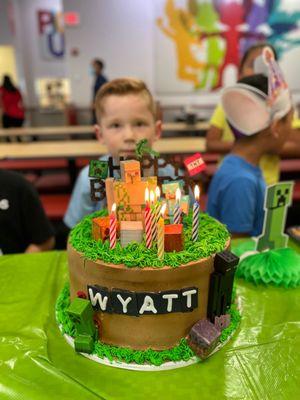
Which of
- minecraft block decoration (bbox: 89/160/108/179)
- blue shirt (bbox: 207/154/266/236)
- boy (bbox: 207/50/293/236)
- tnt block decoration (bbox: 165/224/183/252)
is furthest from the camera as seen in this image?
blue shirt (bbox: 207/154/266/236)

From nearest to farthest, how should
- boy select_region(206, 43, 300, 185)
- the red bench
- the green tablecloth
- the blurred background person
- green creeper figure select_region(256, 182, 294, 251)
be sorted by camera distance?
1. the green tablecloth
2. green creeper figure select_region(256, 182, 294, 251)
3. boy select_region(206, 43, 300, 185)
4. the red bench
5. the blurred background person

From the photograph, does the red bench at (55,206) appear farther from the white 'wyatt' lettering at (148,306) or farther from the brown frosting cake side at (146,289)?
the white 'wyatt' lettering at (148,306)

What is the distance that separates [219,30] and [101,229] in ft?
20.6

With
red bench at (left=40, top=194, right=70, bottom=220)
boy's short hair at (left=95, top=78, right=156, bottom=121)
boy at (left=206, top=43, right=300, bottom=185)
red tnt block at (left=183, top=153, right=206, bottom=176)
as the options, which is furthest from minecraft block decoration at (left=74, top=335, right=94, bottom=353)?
red bench at (left=40, top=194, right=70, bottom=220)

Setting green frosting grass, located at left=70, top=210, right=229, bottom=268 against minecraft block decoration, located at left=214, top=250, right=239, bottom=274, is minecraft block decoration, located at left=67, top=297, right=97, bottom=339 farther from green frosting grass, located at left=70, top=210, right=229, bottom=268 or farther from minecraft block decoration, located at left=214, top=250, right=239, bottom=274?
minecraft block decoration, located at left=214, top=250, right=239, bottom=274

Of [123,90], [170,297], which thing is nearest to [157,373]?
[170,297]

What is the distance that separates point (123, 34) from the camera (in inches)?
261

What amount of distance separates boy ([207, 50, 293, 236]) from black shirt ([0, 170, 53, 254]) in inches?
29.1

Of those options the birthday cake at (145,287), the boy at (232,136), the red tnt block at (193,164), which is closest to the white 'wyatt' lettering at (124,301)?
the birthday cake at (145,287)

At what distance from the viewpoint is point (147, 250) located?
2.68 ft

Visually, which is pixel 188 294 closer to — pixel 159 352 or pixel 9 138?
pixel 159 352

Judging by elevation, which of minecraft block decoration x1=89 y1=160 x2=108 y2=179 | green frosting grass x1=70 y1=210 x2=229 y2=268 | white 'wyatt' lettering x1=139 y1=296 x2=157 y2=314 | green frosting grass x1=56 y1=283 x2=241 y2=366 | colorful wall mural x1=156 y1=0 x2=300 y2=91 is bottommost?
green frosting grass x1=56 y1=283 x2=241 y2=366

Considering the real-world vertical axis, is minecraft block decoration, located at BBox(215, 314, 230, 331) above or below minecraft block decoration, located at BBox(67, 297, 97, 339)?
below

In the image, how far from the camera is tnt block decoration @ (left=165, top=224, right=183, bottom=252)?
32.2 inches
